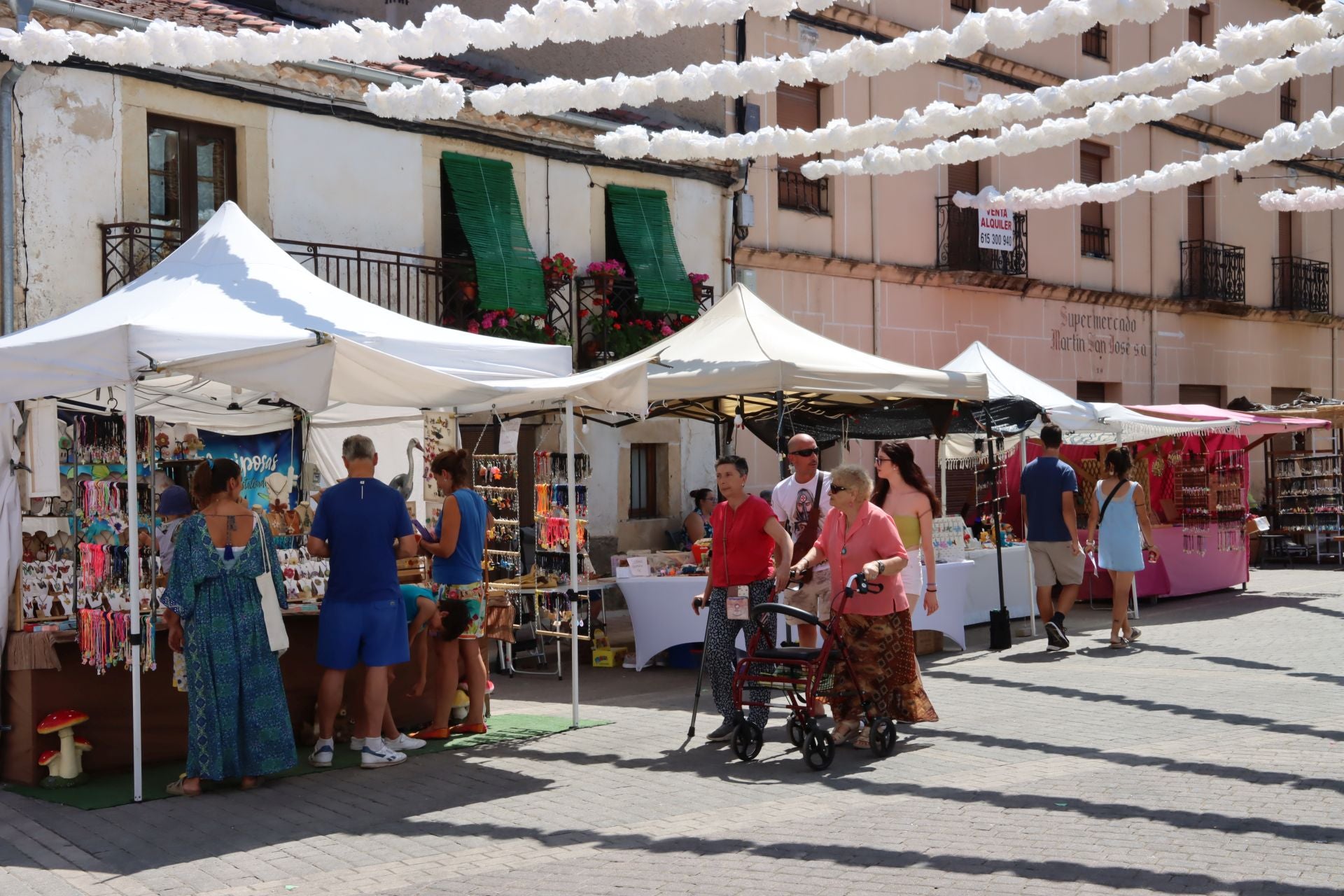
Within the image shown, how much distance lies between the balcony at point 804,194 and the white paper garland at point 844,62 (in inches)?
401

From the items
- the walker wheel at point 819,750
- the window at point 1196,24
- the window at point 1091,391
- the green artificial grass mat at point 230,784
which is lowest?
the green artificial grass mat at point 230,784

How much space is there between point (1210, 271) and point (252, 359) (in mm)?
22018

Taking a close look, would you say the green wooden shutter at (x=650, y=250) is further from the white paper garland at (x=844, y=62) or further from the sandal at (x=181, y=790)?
the sandal at (x=181, y=790)

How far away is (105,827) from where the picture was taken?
686 cm

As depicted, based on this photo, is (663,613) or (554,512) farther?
(663,613)

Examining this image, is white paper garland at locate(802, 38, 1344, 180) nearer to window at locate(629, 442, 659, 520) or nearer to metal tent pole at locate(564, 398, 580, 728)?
metal tent pole at locate(564, 398, 580, 728)

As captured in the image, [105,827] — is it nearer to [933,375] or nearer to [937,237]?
[933,375]

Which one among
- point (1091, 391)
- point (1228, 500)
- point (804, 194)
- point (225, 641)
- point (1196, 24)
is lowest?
point (225, 641)

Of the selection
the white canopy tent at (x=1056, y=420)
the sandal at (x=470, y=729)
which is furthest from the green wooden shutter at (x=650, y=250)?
the sandal at (x=470, y=729)

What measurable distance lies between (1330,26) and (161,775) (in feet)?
23.6

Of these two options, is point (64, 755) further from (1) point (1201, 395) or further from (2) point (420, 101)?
(1) point (1201, 395)

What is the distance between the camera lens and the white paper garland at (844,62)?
7.21m

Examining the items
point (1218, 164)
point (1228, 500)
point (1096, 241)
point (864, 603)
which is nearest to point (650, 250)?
point (1228, 500)

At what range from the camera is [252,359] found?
7500 mm
